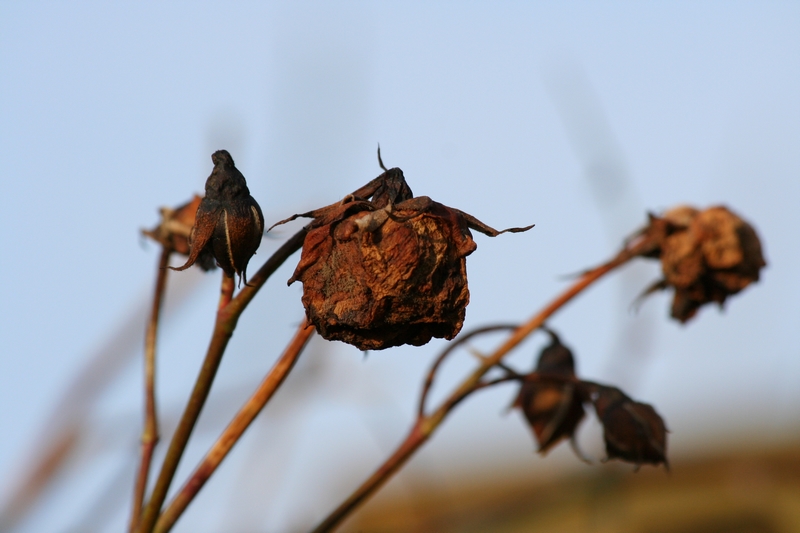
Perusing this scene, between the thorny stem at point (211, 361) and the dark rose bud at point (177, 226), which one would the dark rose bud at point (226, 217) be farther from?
the dark rose bud at point (177, 226)

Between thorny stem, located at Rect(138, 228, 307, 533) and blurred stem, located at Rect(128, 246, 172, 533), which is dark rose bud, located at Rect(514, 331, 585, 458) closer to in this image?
blurred stem, located at Rect(128, 246, 172, 533)

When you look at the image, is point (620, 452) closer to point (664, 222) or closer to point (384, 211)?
point (664, 222)

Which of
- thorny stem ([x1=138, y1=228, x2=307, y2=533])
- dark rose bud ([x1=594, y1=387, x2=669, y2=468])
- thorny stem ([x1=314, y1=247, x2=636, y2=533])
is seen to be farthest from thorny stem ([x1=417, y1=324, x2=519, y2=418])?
thorny stem ([x1=138, y1=228, x2=307, y2=533])

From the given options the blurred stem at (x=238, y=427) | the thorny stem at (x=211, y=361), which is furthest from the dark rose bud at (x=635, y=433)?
the thorny stem at (x=211, y=361)

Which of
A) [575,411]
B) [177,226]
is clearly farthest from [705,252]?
[177,226]

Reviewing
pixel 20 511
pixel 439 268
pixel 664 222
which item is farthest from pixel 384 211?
pixel 664 222

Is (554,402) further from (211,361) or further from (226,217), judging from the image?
(226,217)
